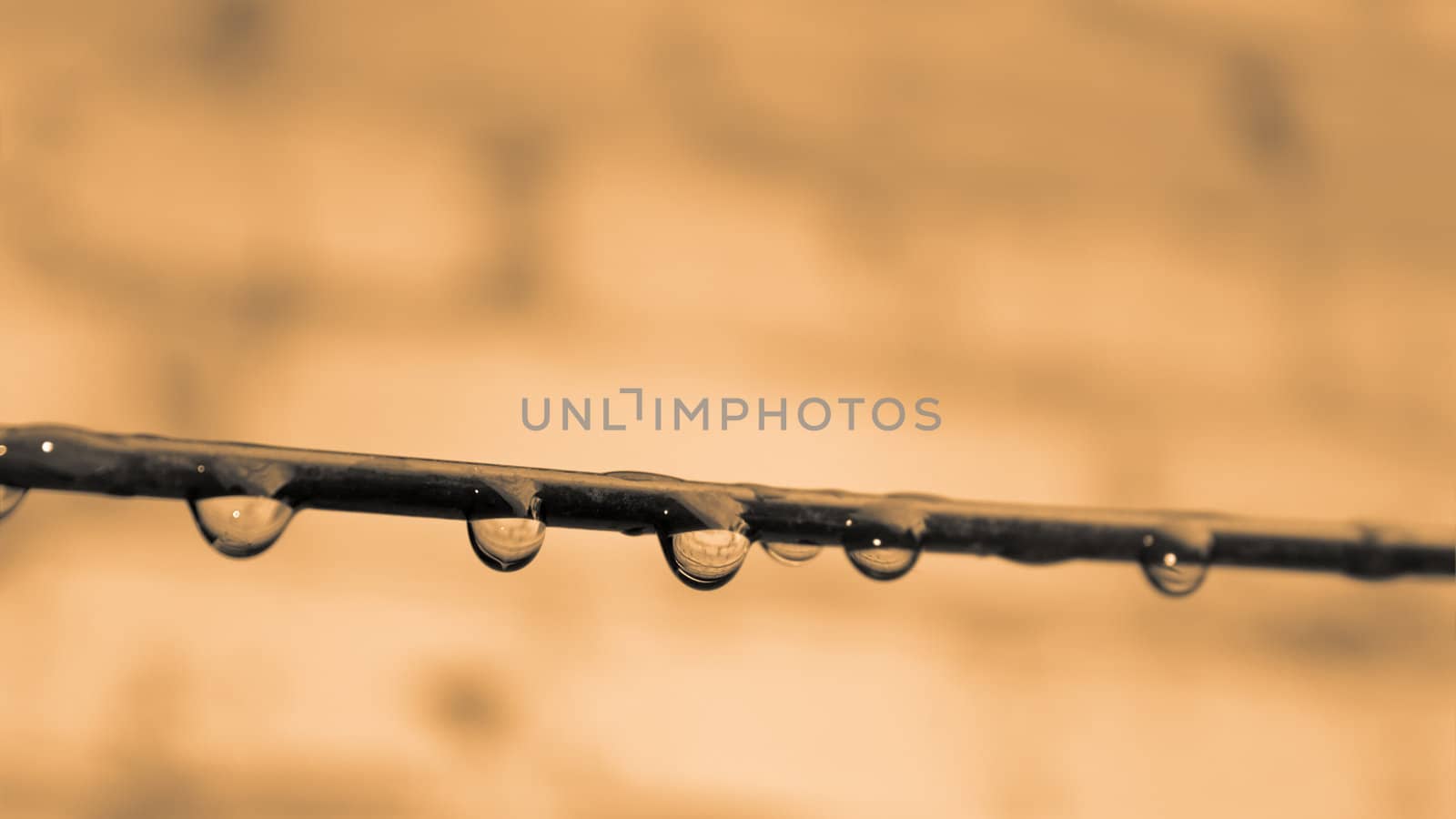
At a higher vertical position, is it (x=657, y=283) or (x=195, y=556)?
(x=657, y=283)

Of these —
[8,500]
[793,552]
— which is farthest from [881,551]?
[8,500]

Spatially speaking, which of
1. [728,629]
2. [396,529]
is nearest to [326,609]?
[396,529]

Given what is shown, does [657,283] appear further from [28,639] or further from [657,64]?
[28,639]

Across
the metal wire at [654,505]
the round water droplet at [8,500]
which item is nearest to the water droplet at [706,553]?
the metal wire at [654,505]

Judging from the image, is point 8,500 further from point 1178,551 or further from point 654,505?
point 1178,551

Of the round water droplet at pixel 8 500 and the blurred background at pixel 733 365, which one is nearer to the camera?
the round water droplet at pixel 8 500

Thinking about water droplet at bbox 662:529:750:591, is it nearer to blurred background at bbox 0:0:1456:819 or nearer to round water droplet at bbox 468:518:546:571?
round water droplet at bbox 468:518:546:571

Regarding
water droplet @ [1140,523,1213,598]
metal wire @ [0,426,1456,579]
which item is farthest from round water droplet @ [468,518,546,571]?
water droplet @ [1140,523,1213,598]

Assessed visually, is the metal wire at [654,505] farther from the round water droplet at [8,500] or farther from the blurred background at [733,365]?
the blurred background at [733,365]
